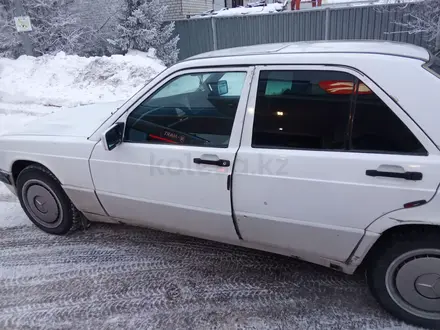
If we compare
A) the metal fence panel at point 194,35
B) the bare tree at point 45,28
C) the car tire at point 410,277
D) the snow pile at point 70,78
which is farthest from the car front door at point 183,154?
the metal fence panel at point 194,35

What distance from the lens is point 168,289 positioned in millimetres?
2832

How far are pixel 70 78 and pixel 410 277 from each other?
30.0ft

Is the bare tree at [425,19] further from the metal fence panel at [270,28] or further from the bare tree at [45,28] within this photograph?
the bare tree at [45,28]

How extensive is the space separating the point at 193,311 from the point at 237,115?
1380 mm

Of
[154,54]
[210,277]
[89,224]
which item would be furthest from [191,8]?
[210,277]

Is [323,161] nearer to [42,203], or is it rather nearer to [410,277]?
[410,277]

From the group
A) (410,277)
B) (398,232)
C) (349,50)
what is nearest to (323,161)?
(398,232)

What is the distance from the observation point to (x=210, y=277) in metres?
→ 2.95

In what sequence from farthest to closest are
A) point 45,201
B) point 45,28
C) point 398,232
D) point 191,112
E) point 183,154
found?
1. point 45,28
2. point 45,201
3. point 191,112
4. point 183,154
5. point 398,232

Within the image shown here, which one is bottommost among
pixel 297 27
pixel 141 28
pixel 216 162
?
pixel 216 162

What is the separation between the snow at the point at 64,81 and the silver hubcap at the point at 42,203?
471cm

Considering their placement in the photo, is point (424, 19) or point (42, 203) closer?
point (42, 203)

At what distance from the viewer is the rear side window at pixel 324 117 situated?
6.91 feet

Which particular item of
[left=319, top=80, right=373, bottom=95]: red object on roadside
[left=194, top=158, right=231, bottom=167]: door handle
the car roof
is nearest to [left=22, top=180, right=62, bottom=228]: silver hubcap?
[left=194, top=158, right=231, bottom=167]: door handle
